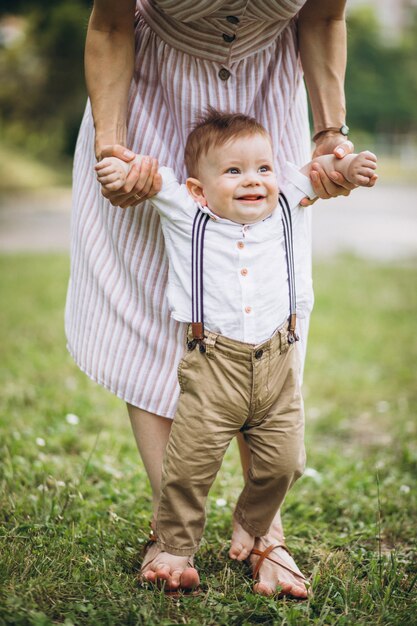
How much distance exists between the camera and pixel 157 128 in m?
2.07

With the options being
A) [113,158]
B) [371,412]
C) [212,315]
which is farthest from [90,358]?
[371,412]

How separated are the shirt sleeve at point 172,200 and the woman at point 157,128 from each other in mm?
49

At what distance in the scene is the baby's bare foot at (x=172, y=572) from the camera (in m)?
1.91

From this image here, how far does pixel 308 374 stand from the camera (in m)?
4.30

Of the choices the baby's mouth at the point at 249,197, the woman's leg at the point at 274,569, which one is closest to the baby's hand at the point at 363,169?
the baby's mouth at the point at 249,197

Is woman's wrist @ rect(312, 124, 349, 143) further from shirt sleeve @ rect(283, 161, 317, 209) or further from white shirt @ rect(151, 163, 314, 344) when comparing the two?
white shirt @ rect(151, 163, 314, 344)

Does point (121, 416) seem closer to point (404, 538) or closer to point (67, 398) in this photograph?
point (67, 398)

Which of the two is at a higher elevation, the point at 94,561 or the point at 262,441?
the point at 262,441

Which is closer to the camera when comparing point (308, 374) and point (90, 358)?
point (90, 358)

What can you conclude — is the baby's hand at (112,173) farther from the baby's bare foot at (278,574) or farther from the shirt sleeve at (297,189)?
the baby's bare foot at (278,574)

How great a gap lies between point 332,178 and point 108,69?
64cm

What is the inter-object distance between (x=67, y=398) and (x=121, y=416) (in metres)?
0.32

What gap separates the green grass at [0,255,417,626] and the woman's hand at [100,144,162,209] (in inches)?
35.6

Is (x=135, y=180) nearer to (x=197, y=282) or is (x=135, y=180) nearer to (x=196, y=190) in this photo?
(x=196, y=190)
